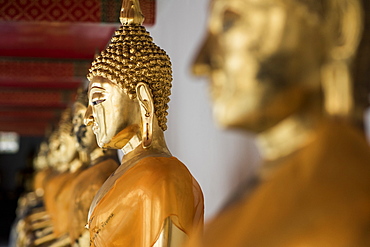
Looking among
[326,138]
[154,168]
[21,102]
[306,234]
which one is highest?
[326,138]

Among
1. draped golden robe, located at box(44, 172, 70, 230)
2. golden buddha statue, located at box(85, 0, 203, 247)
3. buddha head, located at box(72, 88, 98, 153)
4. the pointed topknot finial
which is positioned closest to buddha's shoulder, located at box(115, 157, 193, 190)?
golden buddha statue, located at box(85, 0, 203, 247)

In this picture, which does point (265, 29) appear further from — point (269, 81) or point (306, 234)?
point (306, 234)

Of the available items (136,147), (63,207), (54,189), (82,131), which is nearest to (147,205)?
(136,147)

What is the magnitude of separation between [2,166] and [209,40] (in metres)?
17.5

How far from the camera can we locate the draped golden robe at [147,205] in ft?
6.62

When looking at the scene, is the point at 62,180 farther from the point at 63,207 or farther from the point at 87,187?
the point at 87,187

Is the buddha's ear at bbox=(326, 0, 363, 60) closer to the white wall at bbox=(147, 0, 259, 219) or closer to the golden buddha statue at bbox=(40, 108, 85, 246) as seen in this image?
the white wall at bbox=(147, 0, 259, 219)

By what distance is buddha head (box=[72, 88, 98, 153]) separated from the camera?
3193mm

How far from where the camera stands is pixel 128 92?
220 cm

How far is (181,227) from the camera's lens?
2018 millimetres

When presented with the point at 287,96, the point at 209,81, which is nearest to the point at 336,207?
the point at 287,96

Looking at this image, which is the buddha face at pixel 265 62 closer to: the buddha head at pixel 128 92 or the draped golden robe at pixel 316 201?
the draped golden robe at pixel 316 201

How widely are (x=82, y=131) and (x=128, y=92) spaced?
3.60 ft

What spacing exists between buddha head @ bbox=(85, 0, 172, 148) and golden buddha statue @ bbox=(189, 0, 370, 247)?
47.1 inches
